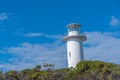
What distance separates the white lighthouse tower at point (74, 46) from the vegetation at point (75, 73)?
3.16m

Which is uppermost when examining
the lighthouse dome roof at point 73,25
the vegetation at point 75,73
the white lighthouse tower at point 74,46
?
the lighthouse dome roof at point 73,25

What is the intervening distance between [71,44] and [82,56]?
1572mm

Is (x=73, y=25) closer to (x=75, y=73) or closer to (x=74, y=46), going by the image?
(x=74, y=46)

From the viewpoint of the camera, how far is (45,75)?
2858cm

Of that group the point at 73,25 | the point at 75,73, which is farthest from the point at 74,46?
the point at 75,73

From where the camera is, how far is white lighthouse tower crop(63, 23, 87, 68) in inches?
1363

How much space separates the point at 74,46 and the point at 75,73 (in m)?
5.76

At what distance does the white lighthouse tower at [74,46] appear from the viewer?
34.6m

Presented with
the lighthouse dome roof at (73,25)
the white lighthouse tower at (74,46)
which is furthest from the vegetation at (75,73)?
the lighthouse dome roof at (73,25)

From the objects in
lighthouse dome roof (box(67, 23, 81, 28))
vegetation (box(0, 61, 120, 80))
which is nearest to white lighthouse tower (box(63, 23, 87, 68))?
lighthouse dome roof (box(67, 23, 81, 28))

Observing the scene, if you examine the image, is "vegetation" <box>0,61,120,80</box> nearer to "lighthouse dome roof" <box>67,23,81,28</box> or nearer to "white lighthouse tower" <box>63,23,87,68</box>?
"white lighthouse tower" <box>63,23,87,68</box>

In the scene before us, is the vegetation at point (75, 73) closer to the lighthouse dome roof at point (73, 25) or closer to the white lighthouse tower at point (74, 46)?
the white lighthouse tower at point (74, 46)

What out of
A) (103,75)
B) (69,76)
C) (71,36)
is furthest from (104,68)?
(71,36)

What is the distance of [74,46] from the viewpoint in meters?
34.9
